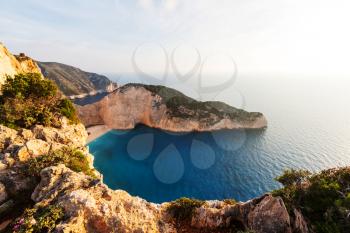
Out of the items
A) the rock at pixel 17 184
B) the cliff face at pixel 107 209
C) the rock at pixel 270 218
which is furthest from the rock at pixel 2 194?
the rock at pixel 270 218

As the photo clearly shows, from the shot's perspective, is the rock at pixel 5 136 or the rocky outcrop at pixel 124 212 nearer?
the rocky outcrop at pixel 124 212

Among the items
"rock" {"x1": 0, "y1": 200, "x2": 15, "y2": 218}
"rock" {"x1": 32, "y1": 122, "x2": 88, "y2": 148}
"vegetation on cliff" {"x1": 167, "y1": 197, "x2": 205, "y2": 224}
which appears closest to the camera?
"rock" {"x1": 0, "y1": 200, "x2": 15, "y2": 218}

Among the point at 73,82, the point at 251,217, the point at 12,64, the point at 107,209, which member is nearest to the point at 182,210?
the point at 251,217

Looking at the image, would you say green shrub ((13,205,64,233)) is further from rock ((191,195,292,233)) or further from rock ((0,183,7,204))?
rock ((191,195,292,233))

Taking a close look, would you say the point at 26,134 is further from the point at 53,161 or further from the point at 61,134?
the point at 53,161

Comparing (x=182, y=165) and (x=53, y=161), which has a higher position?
(x=53, y=161)

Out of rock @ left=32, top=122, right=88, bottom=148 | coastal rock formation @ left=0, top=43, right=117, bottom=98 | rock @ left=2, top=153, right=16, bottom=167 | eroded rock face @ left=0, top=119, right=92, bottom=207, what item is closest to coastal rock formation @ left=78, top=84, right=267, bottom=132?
coastal rock formation @ left=0, top=43, right=117, bottom=98

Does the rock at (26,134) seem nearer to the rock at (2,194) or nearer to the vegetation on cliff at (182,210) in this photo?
the rock at (2,194)
